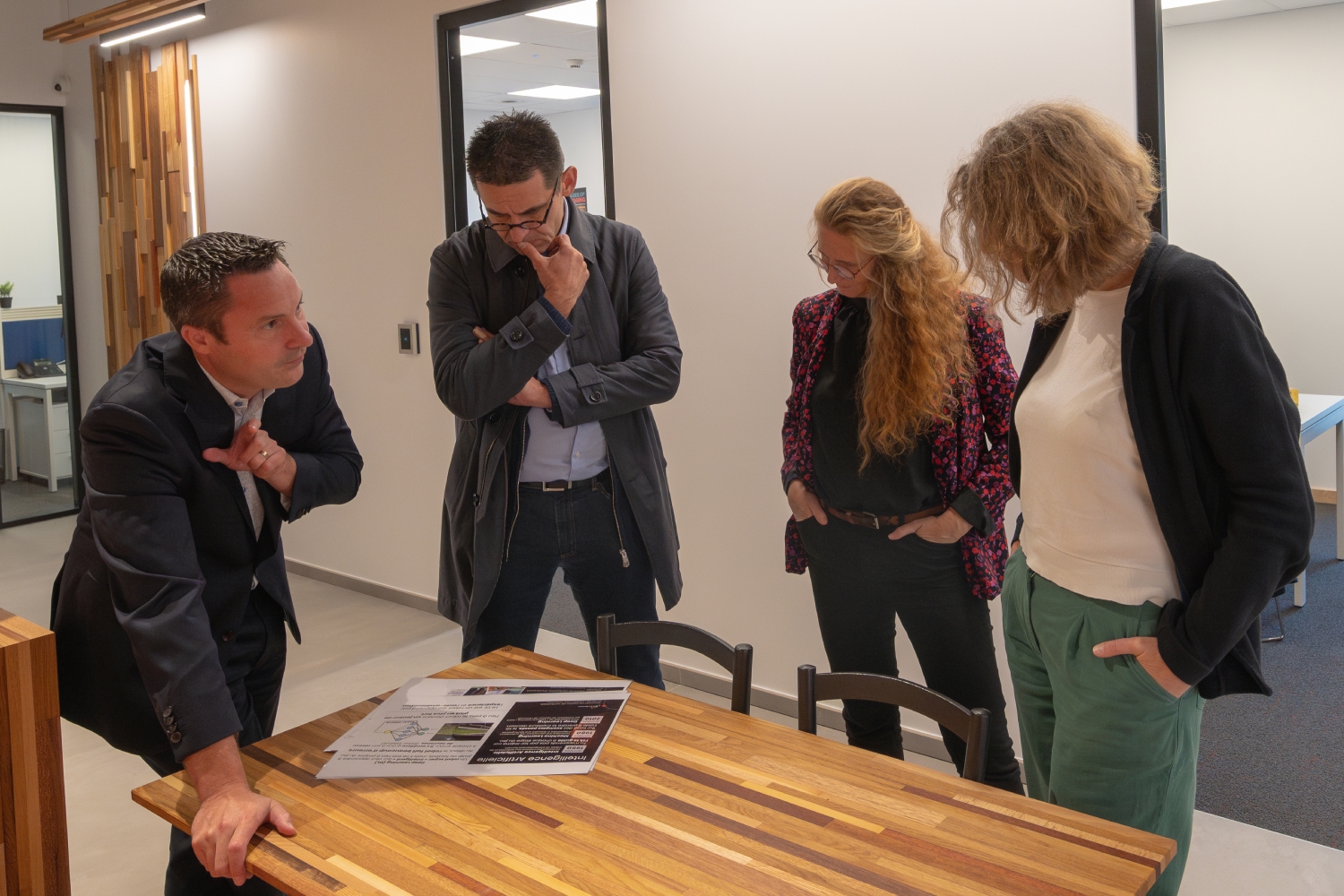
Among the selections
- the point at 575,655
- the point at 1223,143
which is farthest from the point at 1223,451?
the point at 575,655

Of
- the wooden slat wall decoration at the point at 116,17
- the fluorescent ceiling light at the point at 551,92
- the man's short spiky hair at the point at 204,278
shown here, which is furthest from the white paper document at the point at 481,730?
the fluorescent ceiling light at the point at 551,92

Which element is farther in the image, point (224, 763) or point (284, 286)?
point (284, 286)

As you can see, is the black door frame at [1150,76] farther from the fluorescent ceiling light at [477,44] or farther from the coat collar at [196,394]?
the fluorescent ceiling light at [477,44]

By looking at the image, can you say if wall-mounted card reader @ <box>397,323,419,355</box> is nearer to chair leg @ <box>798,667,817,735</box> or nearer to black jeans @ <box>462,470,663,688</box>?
black jeans @ <box>462,470,663,688</box>

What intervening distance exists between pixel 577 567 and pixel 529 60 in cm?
422

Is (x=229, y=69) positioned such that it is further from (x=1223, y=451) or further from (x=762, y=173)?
(x=1223, y=451)

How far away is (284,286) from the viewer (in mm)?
1820

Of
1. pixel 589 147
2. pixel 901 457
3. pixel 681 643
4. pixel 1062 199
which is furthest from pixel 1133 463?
pixel 589 147

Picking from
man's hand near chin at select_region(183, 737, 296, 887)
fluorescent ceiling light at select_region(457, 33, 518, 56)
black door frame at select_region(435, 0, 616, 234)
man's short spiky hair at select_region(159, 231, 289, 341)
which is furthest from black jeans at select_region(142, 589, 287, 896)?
fluorescent ceiling light at select_region(457, 33, 518, 56)

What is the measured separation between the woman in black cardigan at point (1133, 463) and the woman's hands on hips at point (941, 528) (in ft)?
1.88

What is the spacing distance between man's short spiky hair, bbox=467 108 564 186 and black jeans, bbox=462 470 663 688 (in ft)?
2.35

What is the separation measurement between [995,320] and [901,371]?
9.0 inches

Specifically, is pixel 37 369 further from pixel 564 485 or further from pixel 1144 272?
pixel 1144 272

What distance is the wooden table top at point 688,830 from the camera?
1319mm
